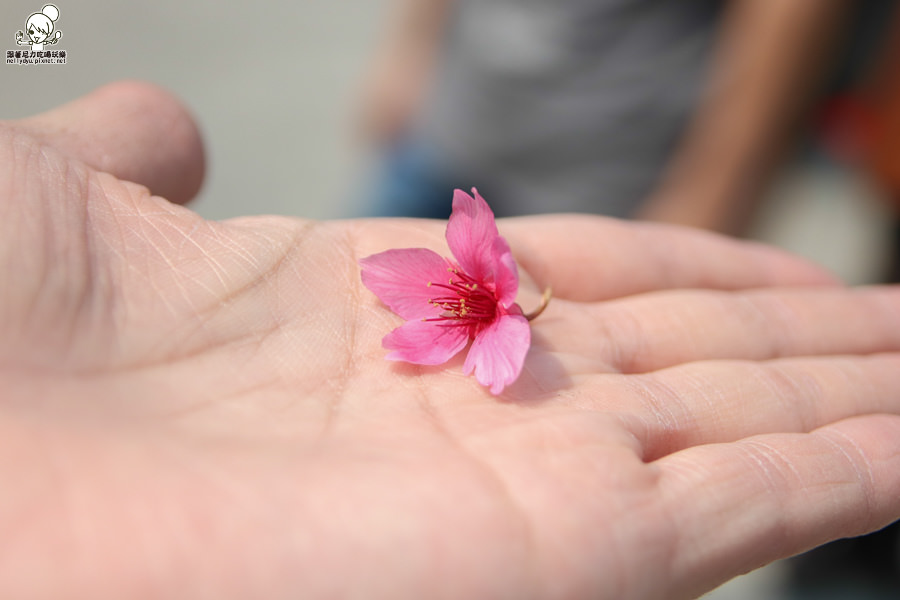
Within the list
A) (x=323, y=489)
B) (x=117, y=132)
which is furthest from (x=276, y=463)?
(x=117, y=132)

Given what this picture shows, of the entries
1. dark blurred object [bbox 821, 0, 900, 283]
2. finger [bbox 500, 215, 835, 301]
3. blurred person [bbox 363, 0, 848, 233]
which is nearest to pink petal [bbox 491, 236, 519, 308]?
finger [bbox 500, 215, 835, 301]

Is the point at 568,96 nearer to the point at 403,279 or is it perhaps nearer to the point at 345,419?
the point at 403,279

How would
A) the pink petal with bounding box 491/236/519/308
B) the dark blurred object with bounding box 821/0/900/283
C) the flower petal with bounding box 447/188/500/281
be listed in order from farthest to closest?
the dark blurred object with bounding box 821/0/900/283
the flower petal with bounding box 447/188/500/281
the pink petal with bounding box 491/236/519/308

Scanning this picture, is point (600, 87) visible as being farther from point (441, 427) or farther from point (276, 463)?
point (276, 463)

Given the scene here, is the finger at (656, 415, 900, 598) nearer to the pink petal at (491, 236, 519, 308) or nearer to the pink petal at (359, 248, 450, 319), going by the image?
the pink petal at (491, 236, 519, 308)

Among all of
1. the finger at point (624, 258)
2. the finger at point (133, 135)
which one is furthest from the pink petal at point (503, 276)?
the finger at point (133, 135)

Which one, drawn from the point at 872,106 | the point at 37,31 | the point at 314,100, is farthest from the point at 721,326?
the point at 314,100
